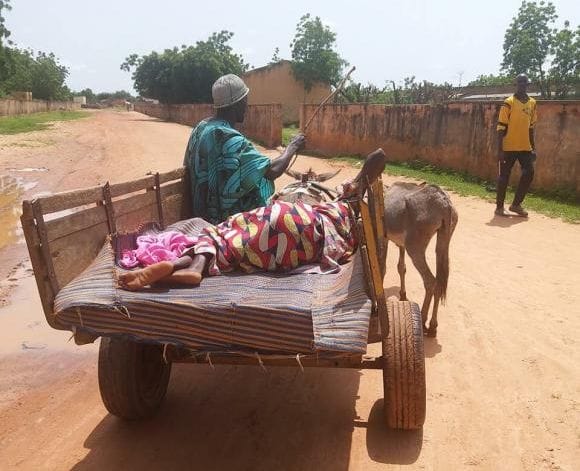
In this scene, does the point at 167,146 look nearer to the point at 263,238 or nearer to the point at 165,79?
the point at 263,238

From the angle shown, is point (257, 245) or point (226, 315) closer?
point (226, 315)

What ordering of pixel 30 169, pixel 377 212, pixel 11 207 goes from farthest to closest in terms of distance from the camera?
1. pixel 30 169
2. pixel 11 207
3. pixel 377 212

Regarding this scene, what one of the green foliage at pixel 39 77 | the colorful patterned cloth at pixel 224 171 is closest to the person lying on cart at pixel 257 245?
the colorful patterned cloth at pixel 224 171

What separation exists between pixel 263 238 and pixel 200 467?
4.48 feet

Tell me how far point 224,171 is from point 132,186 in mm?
742

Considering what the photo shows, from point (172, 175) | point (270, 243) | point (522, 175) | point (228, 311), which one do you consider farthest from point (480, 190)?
point (228, 311)

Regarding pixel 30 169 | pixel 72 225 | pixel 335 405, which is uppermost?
pixel 72 225

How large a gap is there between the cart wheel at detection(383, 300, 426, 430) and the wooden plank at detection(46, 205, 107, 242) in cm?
179

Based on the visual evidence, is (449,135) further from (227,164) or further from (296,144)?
(227,164)

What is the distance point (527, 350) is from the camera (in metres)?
4.19

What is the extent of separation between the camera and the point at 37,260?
98.8 inches

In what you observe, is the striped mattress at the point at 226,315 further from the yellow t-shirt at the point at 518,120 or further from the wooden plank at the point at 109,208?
the yellow t-shirt at the point at 518,120

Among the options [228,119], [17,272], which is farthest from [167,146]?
[228,119]

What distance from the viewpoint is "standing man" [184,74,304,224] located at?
3812 millimetres
